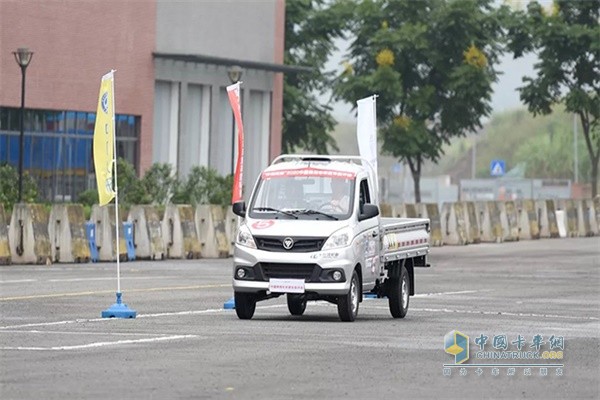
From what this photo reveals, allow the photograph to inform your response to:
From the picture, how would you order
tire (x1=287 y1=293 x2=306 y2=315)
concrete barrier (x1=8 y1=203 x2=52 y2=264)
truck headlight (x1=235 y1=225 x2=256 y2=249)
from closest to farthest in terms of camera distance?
truck headlight (x1=235 y1=225 x2=256 y2=249)
tire (x1=287 y1=293 x2=306 y2=315)
concrete barrier (x1=8 y1=203 x2=52 y2=264)

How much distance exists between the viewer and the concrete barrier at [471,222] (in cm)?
5566

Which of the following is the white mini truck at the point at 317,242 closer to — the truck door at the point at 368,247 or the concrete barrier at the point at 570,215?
the truck door at the point at 368,247

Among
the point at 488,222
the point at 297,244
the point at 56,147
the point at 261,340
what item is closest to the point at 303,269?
the point at 297,244

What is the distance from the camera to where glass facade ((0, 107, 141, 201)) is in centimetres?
5625

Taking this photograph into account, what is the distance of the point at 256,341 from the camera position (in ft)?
64.8

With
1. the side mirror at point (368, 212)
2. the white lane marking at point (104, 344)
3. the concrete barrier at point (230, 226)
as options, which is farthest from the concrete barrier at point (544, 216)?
the white lane marking at point (104, 344)

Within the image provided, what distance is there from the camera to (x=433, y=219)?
5459cm

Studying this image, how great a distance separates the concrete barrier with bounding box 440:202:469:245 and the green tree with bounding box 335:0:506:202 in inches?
429

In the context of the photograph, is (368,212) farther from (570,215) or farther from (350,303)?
(570,215)

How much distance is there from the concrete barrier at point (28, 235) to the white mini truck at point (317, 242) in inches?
562

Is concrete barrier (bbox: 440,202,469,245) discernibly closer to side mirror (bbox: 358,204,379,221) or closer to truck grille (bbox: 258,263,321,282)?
side mirror (bbox: 358,204,379,221)

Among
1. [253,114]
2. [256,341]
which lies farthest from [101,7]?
[256,341]

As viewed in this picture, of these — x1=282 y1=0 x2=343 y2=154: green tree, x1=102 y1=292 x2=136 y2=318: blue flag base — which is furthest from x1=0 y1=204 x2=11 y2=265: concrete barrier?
x1=282 y1=0 x2=343 y2=154: green tree

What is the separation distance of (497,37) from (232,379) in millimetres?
53491
